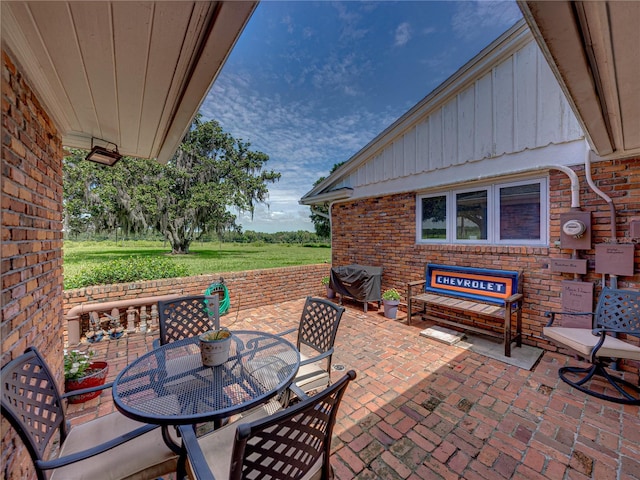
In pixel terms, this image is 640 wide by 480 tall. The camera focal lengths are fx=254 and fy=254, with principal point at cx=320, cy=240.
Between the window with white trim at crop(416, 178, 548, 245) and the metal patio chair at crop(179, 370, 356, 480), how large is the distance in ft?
13.2

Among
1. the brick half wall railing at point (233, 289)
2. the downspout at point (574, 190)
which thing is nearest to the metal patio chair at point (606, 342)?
the downspout at point (574, 190)

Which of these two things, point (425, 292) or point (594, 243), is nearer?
point (594, 243)

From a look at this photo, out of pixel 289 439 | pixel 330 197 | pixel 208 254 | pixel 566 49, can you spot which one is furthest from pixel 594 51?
pixel 208 254

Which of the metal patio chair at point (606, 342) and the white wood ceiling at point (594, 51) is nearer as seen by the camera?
the white wood ceiling at point (594, 51)

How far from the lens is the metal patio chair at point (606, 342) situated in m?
2.52

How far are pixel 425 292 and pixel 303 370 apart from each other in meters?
3.23

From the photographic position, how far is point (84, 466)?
1298mm

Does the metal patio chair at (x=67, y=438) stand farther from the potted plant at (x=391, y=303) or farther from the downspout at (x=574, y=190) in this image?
the downspout at (x=574, y=190)

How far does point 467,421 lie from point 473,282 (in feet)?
8.26

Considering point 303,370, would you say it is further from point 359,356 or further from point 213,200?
point 213,200

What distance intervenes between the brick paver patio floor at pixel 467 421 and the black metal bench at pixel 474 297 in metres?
0.63

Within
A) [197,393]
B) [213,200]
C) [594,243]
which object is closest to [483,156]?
[594,243]

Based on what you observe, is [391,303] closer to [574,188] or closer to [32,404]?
[574,188]

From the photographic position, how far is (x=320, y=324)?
97.8 inches
